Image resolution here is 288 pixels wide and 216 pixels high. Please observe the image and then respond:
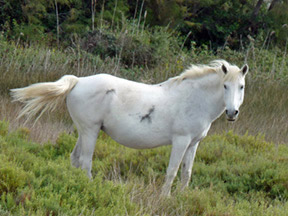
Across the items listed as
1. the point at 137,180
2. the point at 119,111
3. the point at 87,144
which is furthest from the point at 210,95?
the point at 87,144

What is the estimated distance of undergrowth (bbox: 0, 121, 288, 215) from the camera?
3518 mm

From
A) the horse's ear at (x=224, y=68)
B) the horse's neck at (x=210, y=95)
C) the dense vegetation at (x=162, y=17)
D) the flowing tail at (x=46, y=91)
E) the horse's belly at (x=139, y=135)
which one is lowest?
the dense vegetation at (x=162, y=17)

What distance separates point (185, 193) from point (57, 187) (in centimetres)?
137

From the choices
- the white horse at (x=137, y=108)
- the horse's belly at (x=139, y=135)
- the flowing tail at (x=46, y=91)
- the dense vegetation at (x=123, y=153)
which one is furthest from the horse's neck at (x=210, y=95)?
the flowing tail at (x=46, y=91)

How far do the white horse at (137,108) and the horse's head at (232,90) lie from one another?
0.03m

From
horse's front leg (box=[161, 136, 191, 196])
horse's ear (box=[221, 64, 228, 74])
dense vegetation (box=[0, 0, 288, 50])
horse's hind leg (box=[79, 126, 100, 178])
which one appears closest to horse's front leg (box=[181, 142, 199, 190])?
horse's front leg (box=[161, 136, 191, 196])

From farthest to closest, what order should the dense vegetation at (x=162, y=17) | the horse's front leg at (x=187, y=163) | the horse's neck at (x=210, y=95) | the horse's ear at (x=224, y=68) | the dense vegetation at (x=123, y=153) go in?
the dense vegetation at (x=162, y=17) < the horse's front leg at (x=187, y=163) < the horse's neck at (x=210, y=95) < the horse's ear at (x=224, y=68) < the dense vegetation at (x=123, y=153)

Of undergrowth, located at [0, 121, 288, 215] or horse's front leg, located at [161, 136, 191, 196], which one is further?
horse's front leg, located at [161, 136, 191, 196]

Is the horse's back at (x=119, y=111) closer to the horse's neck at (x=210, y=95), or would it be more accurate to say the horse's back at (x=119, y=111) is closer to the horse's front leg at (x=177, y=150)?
the horse's front leg at (x=177, y=150)

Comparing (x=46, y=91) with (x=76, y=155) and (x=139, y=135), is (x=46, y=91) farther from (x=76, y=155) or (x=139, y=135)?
(x=139, y=135)

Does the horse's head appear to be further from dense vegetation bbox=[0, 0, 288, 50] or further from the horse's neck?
dense vegetation bbox=[0, 0, 288, 50]

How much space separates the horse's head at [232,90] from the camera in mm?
4258

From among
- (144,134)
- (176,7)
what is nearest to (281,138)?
(144,134)

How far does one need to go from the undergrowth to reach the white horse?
1.43 ft
